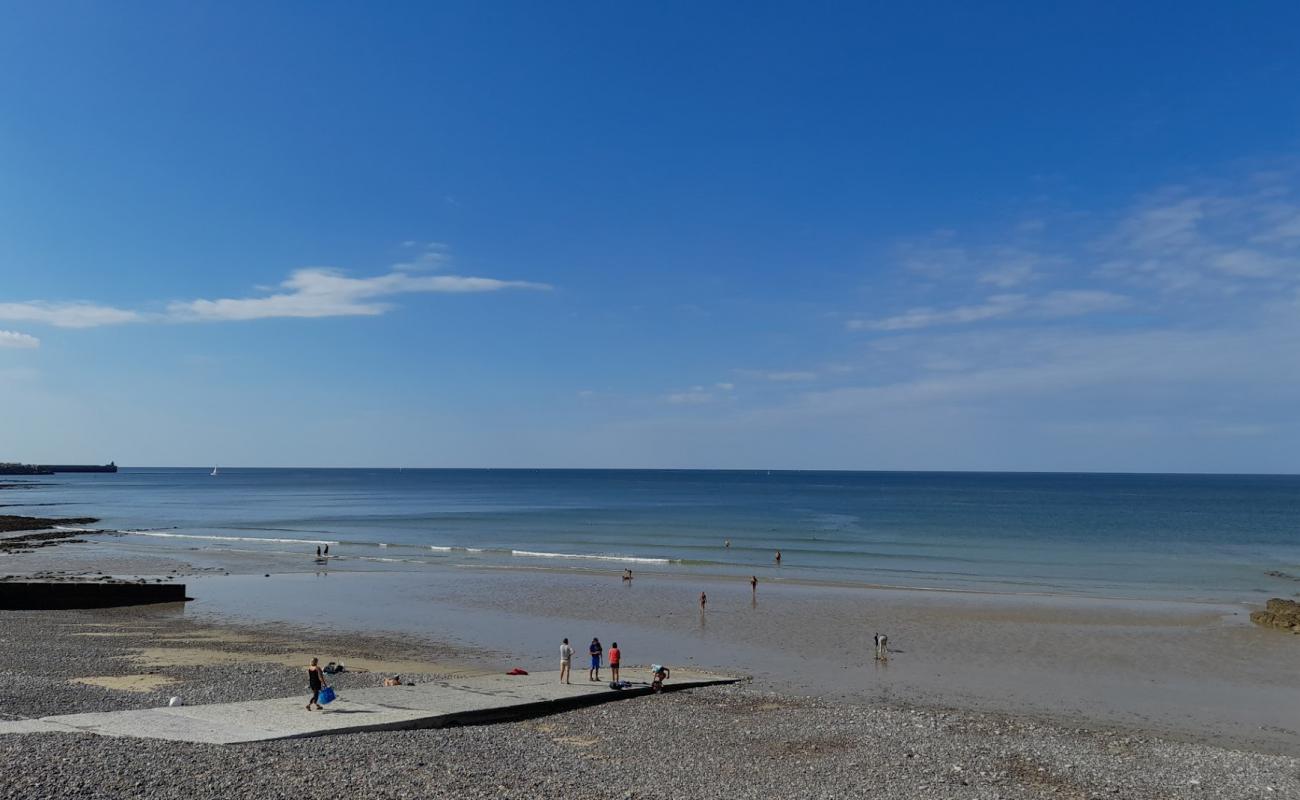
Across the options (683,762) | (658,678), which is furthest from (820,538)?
(683,762)

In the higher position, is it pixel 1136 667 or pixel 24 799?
pixel 24 799

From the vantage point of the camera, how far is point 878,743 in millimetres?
17688

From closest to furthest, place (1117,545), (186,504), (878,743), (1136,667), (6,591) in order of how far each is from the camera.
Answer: (878,743) → (1136,667) → (6,591) → (1117,545) → (186,504)

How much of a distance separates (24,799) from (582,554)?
166 ft

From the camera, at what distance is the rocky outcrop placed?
110 ft

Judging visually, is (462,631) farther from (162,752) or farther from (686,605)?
(162,752)

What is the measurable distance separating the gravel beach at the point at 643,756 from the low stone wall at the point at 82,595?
13.8 m

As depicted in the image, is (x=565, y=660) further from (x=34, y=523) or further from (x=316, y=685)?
(x=34, y=523)

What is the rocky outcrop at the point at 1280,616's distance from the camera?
3359 centimetres

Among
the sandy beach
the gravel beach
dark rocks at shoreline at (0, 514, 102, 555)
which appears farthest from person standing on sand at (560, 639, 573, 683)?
dark rocks at shoreline at (0, 514, 102, 555)

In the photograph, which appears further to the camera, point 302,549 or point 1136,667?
point 302,549

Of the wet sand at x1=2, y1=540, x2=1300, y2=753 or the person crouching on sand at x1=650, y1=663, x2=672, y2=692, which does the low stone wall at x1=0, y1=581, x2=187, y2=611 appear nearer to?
the wet sand at x1=2, y1=540, x2=1300, y2=753

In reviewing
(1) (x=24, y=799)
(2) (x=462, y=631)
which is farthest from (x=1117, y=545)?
(1) (x=24, y=799)

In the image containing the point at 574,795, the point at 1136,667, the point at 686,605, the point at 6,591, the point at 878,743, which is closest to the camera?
the point at 574,795
